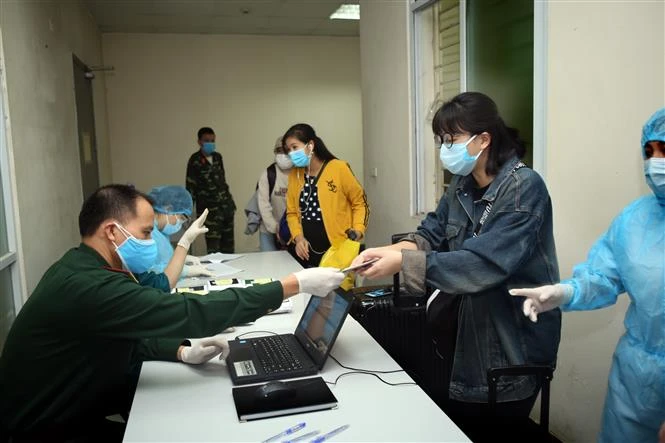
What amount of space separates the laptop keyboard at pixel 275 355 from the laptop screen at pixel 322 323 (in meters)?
0.05

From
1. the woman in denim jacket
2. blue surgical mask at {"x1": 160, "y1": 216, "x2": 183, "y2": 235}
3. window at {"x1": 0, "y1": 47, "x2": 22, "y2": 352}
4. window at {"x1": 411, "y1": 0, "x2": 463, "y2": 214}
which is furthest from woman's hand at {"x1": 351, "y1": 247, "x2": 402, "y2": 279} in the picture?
window at {"x1": 0, "y1": 47, "x2": 22, "y2": 352}

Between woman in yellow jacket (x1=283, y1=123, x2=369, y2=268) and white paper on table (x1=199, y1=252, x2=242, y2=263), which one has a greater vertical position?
woman in yellow jacket (x1=283, y1=123, x2=369, y2=268)

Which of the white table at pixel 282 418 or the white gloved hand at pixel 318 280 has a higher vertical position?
the white gloved hand at pixel 318 280

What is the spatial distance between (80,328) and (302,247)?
6.32 ft

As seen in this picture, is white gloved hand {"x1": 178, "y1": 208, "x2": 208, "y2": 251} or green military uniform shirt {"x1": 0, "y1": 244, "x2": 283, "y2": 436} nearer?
green military uniform shirt {"x1": 0, "y1": 244, "x2": 283, "y2": 436}

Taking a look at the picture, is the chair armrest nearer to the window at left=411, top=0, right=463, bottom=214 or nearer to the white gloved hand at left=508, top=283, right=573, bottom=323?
the white gloved hand at left=508, top=283, right=573, bottom=323

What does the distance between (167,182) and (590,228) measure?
605cm

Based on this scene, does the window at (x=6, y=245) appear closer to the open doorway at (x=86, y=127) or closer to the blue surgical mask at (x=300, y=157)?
the blue surgical mask at (x=300, y=157)

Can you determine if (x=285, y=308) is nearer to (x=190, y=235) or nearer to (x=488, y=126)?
(x=190, y=235)

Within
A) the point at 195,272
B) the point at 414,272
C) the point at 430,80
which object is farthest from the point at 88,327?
the point at 430,80

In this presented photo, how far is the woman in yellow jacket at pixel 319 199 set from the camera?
3.30 meters

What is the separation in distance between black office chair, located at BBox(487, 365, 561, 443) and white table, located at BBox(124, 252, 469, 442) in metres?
0.20

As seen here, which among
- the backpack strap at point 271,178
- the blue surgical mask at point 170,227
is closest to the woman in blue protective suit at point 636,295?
the blue surgical mask at point 170,227

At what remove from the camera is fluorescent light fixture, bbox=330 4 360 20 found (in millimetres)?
6055
